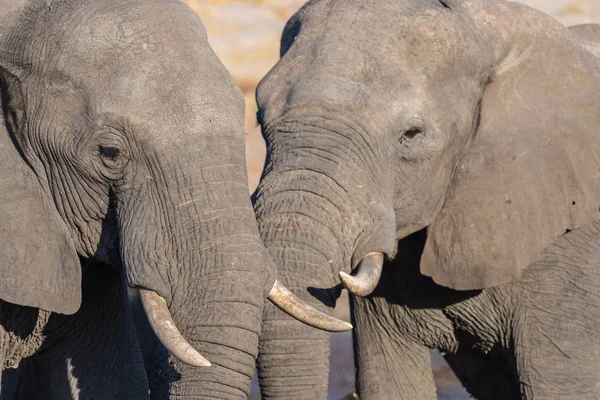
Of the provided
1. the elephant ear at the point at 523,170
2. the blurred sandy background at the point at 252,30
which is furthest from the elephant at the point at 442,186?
the blurred sandy background at the point at 252,30

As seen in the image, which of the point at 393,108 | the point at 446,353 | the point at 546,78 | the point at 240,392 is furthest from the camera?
the point at 446,353

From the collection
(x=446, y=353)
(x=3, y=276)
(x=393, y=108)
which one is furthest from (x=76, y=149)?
(x=446, y=353)

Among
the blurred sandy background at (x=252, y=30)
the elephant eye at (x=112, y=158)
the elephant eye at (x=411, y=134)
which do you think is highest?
the blurred sandy background at (x=252, y=30)

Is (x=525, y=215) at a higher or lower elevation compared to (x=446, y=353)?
higher

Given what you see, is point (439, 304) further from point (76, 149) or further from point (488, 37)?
point (76, 149)

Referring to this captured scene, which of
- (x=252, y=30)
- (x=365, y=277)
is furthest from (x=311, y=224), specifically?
(x=252, y=30)

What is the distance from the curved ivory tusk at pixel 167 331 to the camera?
4074 mm

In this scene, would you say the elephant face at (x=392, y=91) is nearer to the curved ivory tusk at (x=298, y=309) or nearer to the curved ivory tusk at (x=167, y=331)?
the curved ivory tusk at (x=298, y=309)

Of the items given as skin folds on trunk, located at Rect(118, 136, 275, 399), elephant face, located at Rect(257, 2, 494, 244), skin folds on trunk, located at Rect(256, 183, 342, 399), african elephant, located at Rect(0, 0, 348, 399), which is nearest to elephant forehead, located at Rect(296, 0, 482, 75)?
elephant face, located at Rect(257, 2, 494, 244)

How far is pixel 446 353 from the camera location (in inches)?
245

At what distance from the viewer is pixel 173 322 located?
4.20 meters

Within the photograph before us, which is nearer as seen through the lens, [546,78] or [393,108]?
[393,108]

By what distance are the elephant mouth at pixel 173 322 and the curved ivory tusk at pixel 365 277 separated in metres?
0.53

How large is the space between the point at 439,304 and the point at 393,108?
94 centimetres
